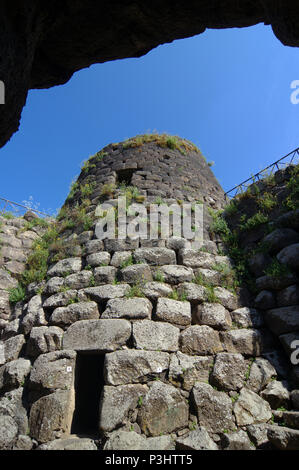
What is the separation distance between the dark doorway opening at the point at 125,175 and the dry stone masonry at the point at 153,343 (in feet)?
3.04

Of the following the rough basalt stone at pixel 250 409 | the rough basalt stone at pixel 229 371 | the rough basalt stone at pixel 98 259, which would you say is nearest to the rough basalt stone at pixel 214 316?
the rough basalt stone at pixel 229 371

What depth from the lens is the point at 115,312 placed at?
12.4 ft

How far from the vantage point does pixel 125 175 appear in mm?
6578

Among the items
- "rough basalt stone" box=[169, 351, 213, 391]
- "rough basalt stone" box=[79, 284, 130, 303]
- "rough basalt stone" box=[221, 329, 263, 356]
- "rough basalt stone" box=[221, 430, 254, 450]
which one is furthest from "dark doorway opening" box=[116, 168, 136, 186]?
"rough basalt stone" box=[221, 430, 254, 450]

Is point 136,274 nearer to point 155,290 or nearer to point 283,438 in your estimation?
point 155,290

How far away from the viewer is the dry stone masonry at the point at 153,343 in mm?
3000

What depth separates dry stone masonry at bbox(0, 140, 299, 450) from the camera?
3.00m

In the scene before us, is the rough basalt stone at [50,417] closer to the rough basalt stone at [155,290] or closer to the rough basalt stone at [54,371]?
the rough basalt stone at [54,371]

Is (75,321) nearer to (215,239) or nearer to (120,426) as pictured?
(120,426)

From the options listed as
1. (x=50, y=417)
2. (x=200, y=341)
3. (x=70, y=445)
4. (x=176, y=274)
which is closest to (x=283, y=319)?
(x=200, y=341)

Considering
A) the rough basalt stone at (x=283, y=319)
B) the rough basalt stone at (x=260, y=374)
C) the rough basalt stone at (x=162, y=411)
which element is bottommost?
the rough basalt stone at (x=162, y=411)
